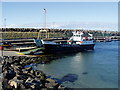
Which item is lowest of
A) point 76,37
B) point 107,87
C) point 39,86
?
point 107,87

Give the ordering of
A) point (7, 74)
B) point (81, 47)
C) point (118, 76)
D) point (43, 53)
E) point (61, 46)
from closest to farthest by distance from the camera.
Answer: point (7, 74), point (118, 76), point (43, 53), point (61, 46), point (81, 47)

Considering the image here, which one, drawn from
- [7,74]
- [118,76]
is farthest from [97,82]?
[7,74]

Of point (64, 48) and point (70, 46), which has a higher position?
point (70, 46)

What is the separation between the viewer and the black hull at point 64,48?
3997 cm

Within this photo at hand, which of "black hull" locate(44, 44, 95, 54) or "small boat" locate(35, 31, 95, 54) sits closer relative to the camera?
"small boat" locate(35, 31, 95, 54)

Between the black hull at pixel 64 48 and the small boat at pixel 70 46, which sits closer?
the small boat at pixel 70 46

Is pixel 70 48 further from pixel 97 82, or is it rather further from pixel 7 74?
pixel 7 74

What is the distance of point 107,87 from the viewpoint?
17.6 meters

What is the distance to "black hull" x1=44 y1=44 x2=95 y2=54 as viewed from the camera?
131ft

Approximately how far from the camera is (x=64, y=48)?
44.2 meters

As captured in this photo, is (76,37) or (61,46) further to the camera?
(76,37)

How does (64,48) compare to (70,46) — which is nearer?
(64,48)

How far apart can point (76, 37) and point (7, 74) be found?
1506 inches

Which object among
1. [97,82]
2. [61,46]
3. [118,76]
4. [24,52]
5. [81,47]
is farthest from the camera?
[81,47]
